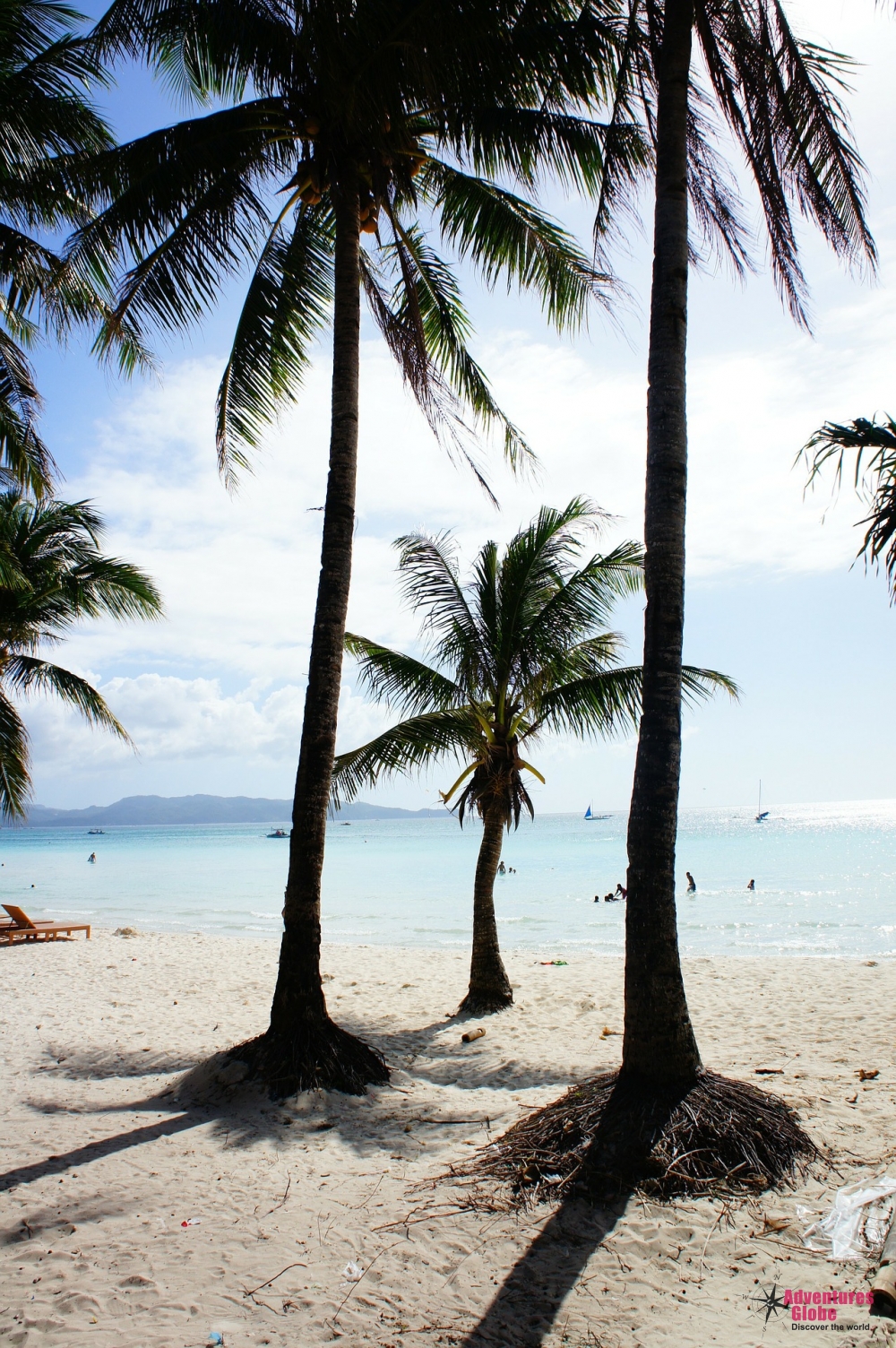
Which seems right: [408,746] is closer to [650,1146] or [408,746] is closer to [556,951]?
[650,1146]

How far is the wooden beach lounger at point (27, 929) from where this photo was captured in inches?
673

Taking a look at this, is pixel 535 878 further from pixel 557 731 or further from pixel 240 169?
pixel 240 169

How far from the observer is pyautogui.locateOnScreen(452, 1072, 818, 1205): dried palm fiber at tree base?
14.1 feet

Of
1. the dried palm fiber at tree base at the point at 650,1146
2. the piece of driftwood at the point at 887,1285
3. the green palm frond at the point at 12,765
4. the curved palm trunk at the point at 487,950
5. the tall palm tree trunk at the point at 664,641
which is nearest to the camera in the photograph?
the piece of driftwood at the point at 887,1285

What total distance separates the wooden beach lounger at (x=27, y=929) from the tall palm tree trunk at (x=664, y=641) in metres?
16.0

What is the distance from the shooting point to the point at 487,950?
1009 centimetres

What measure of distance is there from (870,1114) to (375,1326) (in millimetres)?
3674

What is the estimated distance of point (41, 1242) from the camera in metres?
3.93

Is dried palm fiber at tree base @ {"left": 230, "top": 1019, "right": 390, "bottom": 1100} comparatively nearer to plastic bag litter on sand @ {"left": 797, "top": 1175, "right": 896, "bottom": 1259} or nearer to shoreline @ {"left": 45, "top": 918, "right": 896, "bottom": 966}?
plastic bag litter on sand @ {"left": 797, "top": 1175, "right": 896, "bottom": 1259}

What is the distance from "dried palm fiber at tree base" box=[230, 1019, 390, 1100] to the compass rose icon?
354 centimetres

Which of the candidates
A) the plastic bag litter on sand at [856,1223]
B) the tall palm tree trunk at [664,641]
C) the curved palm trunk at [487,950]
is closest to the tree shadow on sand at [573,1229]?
the tall palm tree trunk at [664,641]

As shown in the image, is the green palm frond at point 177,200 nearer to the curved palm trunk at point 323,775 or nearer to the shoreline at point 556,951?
the curved palm trunk at point 323,775

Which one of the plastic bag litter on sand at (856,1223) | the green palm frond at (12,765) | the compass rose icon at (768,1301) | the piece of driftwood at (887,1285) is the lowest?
the compass rose icon at (768,1301)

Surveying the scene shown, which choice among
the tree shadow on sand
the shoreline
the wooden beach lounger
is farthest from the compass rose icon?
the wooden beach lounger
